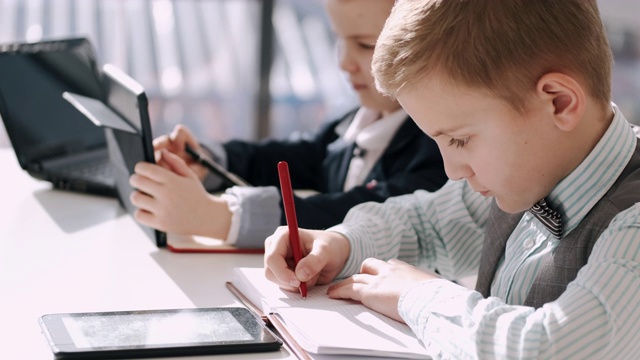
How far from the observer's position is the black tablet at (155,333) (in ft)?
2.56

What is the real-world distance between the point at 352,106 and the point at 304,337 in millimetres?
987

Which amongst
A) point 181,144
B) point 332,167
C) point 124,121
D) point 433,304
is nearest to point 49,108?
point 181,144

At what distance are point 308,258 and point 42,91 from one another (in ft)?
2.51

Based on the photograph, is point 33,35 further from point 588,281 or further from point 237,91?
point 588,281

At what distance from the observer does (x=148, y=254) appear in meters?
1.16

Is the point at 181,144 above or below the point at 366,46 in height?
below

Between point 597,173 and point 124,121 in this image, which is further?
point 124,121

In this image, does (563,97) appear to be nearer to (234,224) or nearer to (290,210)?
(290,210)

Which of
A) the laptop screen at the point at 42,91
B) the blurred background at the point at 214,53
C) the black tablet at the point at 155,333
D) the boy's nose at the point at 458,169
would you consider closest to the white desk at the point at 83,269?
the black tablet at the point at 155,333

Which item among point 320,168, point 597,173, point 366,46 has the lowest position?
point 320,168

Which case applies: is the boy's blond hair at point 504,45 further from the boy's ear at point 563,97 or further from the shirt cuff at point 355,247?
the shirt cuff at point 355,247

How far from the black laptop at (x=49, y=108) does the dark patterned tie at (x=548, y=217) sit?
81cm

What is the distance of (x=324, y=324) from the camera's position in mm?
856

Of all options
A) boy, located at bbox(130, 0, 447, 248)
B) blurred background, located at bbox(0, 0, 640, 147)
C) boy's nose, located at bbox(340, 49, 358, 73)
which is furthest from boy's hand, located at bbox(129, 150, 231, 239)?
blurred background, located at bbox(0, 0, 640, 147)
